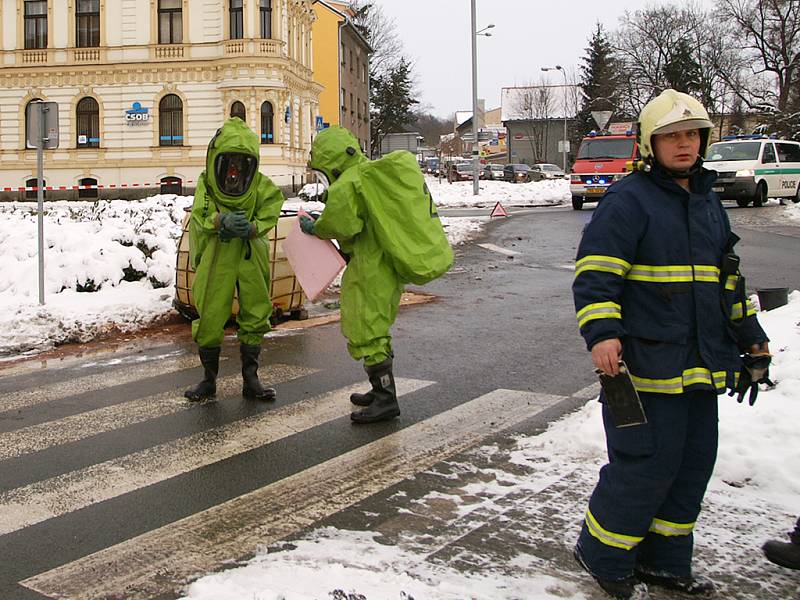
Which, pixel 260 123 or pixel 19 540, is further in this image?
pixel 260 123

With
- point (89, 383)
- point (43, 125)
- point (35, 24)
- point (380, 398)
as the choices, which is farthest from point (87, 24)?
point (380, 398)

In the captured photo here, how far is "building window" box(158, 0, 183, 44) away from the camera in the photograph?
39.0 metres

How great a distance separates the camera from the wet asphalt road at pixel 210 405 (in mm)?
4434

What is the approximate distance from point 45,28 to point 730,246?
136 ft

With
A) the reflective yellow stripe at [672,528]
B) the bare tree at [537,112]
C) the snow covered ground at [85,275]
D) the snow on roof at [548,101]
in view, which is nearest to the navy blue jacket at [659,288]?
the reflective yellow stripe at [672,528]

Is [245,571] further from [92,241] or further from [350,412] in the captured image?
[92,241]

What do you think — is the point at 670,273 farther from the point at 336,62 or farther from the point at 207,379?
the point at 336,62

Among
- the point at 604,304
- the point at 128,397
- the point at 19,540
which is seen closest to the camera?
the point at 604,304

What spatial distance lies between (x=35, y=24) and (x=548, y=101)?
5544cm

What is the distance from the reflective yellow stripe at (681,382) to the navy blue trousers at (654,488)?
3 cm

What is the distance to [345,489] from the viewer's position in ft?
15.5

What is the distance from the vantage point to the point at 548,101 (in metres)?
86.2

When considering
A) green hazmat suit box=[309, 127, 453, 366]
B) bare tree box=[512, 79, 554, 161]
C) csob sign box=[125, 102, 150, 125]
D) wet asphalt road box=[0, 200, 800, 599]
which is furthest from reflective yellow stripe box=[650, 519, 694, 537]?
bare tree box=[512, 79, 554, 161]

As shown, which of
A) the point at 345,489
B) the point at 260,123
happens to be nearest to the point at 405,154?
the point at 345,489
